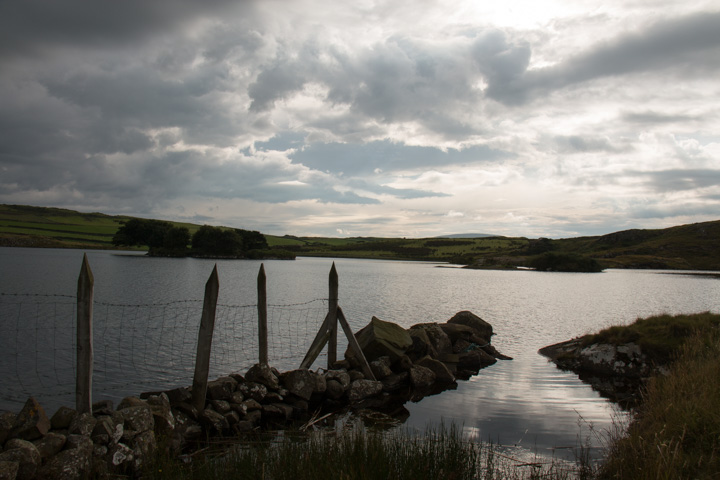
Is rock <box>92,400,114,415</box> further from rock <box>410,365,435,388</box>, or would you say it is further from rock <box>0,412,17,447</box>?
rock <box>410,365,435,388</box>

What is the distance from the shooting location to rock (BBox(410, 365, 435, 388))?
648 inches

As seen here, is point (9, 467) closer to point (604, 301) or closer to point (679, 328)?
point (679, 328)

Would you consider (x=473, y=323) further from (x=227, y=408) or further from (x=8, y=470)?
(x=8, y=470)

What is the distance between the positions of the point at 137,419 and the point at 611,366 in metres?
17.8

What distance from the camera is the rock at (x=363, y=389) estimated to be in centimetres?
1439

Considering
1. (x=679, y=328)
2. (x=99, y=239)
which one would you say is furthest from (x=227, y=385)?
(x=99, y=239)

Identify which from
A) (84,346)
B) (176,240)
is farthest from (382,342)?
(176,240)

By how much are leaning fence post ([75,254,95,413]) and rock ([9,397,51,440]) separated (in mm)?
900

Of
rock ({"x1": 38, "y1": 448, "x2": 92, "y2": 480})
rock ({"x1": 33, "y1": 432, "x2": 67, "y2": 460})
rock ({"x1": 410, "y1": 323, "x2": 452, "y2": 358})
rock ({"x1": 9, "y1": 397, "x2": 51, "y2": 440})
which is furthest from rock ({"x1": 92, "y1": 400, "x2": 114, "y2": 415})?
rock ({"x1": 410, "y1": 323, "x2": 452, "y2": 358})

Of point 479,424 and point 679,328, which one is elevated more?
point 679,328

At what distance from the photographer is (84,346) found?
31.3 feet

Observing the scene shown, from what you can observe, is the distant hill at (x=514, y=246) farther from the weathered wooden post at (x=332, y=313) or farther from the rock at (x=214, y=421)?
the rock at (x=214, y=421)

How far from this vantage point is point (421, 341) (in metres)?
19.7

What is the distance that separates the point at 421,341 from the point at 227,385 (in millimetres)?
9895
